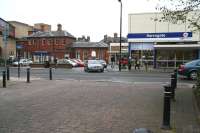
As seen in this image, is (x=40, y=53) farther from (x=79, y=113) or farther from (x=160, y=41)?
(x=79, y=113)

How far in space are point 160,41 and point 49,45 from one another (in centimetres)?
4841

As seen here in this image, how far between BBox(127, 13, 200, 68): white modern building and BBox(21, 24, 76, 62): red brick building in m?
43.3

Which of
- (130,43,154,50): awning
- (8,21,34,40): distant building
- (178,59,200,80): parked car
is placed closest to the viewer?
(178,59,200,80): parked car

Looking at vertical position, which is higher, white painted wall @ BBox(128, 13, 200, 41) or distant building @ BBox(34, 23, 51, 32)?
distant building @ BBox(34, 23, 51, 32)

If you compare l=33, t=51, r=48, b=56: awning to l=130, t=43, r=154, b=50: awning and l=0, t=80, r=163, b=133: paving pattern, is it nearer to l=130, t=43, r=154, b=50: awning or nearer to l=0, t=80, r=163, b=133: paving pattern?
l=130, t=43, r=154, b=50: awning

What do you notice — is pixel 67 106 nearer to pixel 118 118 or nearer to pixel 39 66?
pixel 118 118

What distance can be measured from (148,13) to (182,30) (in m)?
4.61

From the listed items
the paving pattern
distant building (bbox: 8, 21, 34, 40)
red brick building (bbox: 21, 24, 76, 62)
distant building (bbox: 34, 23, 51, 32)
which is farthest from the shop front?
distant building (bbox: 34, 23, 51, 32)

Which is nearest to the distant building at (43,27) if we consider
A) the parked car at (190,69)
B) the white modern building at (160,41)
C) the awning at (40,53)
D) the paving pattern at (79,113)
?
the awning at (40,53)

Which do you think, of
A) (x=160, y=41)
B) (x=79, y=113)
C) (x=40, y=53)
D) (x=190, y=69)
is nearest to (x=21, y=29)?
(x=40, y=53)

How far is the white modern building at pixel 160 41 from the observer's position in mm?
37188

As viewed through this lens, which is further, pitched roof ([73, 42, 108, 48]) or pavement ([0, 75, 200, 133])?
pitched roof ([73, 42, 108, 48])

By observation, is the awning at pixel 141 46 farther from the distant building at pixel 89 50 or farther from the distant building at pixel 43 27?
the distant building at pixel 43 27

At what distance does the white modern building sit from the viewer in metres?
37.2
